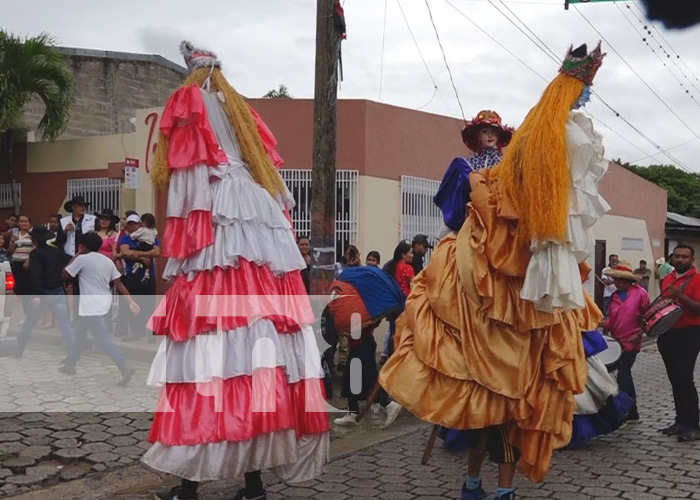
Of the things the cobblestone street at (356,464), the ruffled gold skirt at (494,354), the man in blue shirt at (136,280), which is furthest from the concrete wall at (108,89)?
the ruffled gold skirt at (494,354)

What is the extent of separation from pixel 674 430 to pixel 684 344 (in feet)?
2.27

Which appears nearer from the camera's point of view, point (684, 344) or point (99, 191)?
point (684, 344)

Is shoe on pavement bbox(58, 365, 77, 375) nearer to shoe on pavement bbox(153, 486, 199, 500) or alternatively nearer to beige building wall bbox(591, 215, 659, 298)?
shoe on pavement bbox(153, 486, 199, 500)

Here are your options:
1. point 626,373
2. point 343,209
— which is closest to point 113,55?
point 343,209

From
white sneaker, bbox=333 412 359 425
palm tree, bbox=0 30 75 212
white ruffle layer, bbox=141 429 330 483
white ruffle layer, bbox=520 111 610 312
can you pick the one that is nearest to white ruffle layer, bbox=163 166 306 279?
white ruffle layer, bbox=141 429 330 483

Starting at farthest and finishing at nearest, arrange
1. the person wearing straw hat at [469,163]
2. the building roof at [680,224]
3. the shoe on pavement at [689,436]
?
the building roof at [680,224] → the shoe on pavement at [689,436] → the person wearing straw hat at [469,163]

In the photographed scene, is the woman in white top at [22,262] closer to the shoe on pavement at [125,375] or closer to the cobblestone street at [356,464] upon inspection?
the shoe on pavement at [125,375]

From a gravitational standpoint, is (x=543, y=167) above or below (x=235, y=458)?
above

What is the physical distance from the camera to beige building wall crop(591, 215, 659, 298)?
2057 cm

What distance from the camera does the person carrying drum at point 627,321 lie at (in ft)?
21.7

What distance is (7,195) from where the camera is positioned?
1543 centimetres

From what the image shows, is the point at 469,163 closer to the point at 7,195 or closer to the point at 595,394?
the point at 595,394

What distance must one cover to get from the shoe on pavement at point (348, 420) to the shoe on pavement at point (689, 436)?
2.55 meters

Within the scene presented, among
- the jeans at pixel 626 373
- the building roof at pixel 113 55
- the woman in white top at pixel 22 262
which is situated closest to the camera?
the jeans at pixel 626 373
